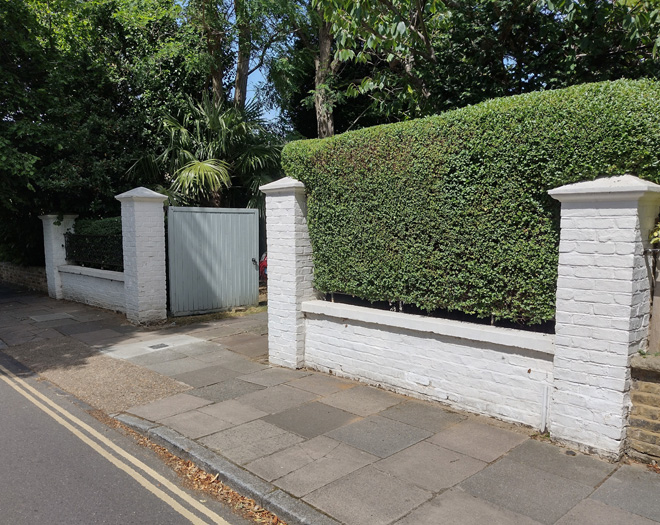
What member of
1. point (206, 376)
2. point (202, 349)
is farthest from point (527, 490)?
point (202, 349)

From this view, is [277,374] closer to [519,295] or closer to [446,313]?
[446,313]

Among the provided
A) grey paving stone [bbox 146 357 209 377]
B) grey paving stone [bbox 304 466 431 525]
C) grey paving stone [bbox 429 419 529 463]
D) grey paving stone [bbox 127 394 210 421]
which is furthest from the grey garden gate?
grey paving stone [bbox 304 466 431 525]

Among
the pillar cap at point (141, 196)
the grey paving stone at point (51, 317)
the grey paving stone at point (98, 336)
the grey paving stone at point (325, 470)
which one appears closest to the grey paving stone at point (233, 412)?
the grey paving stone at point (325, 470)

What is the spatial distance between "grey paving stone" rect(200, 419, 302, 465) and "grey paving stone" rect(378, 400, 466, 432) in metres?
1.10

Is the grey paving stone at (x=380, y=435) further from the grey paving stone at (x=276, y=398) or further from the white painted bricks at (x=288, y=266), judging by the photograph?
the white painted bricks at (x=288, y=266)

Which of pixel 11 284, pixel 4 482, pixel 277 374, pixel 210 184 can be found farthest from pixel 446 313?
pixel 11 284

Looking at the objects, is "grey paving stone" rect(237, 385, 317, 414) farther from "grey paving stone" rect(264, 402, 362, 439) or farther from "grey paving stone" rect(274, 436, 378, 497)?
"grey paving stone" rect(274, 436, 378, 497)

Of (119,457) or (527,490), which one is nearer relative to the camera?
(527,490)

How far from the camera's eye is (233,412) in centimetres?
532

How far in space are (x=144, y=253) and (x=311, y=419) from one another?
608 cm

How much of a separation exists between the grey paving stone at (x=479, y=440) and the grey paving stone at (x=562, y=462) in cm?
11

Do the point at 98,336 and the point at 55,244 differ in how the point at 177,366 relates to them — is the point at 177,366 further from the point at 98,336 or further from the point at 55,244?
the point at 55,244

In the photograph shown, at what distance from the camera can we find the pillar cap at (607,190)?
3.76 metres

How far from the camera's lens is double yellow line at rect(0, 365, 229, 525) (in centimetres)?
369
